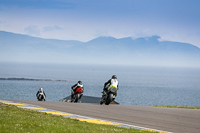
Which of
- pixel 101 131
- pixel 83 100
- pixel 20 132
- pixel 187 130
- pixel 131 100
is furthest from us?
pixel 131 100

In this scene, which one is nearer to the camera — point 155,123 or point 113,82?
point 155,123

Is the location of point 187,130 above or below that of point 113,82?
below

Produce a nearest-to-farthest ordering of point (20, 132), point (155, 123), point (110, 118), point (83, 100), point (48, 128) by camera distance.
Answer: point (20, 132)
point (48, 128)
point (155, 123)
point (110, 118)
point (83, 100)

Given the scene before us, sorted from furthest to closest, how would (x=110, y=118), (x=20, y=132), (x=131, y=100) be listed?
1. (x=131, y=100)
2. (x=110, y=118)
3. (x=20, y=132)

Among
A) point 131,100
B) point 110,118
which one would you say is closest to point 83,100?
point 131,100

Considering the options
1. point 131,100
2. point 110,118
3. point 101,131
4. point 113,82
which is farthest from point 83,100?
point 101,131

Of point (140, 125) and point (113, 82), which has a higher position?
point (113, 82)

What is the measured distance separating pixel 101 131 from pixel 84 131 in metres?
0.63

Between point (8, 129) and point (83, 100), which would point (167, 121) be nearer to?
point (8, 129)

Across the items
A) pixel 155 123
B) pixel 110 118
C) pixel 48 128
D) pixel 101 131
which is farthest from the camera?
pixel 110 118

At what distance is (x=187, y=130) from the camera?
1274 cm

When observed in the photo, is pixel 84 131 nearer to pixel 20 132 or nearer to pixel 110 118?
pixel 20 132

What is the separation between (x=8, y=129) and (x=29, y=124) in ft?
3.90

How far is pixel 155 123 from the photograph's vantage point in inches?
563
